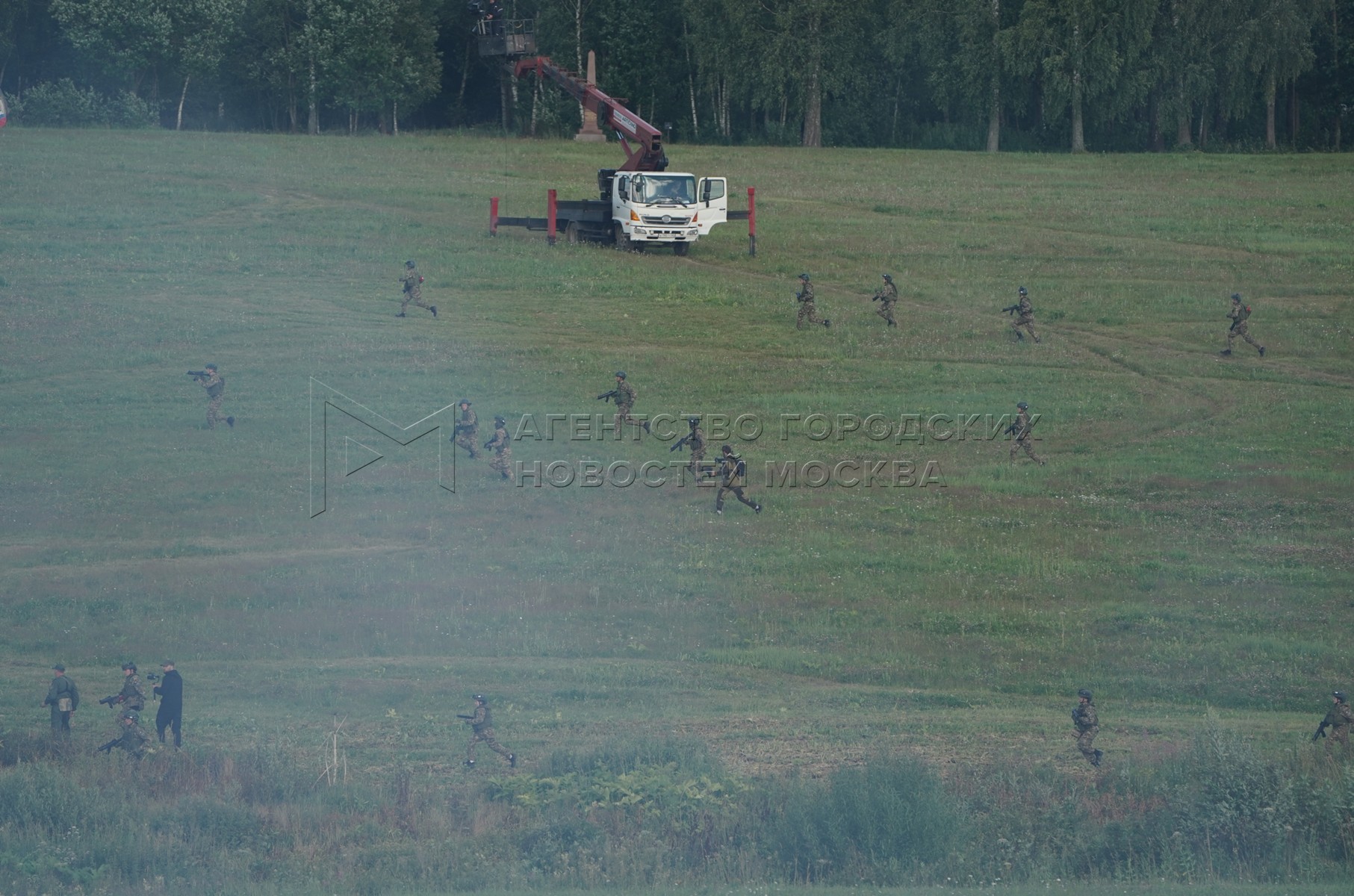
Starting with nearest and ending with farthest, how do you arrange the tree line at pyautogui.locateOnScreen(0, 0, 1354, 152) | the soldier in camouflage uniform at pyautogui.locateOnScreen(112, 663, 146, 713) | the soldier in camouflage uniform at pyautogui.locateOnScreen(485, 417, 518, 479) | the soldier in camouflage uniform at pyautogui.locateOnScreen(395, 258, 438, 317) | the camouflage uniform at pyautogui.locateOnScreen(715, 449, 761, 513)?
the soldier in camouflage uniform at pyautogui.locateOnScreen(112, 663, 146, 713) < the camouflage uniform at pyautogui.locateOnScreen(715, 449, 761, 513) < the soldier in camouflage uniform at pyautogui.locateOnScreen(485, 417, 518, 479) < the soldier in camouflage uniform at pyautogui.locateOnScreen(395, 258, 438, 317) < the tree line at pyautogui.locateOnScreen(0, 0, 1354, 152)

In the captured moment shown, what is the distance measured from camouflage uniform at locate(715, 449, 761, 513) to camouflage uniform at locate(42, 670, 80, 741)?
10712 millimetres

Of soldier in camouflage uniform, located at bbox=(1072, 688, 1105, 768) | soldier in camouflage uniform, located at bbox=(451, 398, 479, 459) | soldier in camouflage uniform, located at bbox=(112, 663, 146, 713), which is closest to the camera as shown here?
soldier in camouflage uniform, located at bbox=(1072, 688, 1105, 768)

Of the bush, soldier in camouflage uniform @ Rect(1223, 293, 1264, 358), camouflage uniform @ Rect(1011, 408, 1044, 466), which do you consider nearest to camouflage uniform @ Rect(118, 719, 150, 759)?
camouflage uniform @ Rect(1011, 408, 1044, 466)

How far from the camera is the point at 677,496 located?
24500mm

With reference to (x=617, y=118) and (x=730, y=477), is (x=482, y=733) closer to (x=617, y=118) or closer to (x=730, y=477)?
(x=730, y=477)

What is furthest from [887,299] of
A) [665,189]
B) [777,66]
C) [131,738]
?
[777,66]

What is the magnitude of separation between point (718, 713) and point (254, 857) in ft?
17.8

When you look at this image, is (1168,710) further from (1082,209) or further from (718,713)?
(1082,209)

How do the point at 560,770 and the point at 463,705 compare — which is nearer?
the point at 560,770

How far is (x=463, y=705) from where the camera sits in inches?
646

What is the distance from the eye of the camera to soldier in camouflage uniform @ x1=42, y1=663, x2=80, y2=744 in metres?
14.8

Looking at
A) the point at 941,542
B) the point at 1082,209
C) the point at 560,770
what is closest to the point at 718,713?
the point at 560,770

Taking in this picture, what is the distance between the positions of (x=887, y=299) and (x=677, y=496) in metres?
12.3

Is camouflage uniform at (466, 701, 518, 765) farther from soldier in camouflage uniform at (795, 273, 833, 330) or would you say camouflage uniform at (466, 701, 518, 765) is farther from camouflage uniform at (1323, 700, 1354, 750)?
soldier in camouflage uniform at (795, 273, 833, 330)
